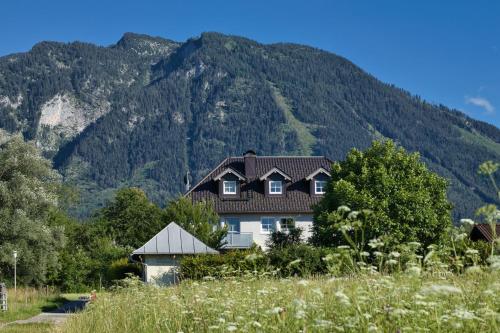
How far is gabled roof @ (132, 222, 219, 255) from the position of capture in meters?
36.6

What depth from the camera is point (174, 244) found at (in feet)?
122

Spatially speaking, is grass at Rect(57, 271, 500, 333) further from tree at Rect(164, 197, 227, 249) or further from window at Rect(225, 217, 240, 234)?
window at Rect(225, 217, 240, 234)

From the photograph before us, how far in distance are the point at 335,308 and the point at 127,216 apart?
65.9m

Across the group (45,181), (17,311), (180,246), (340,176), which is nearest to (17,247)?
(45,181)

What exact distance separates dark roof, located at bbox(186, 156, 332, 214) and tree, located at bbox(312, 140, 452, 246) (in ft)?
55.1

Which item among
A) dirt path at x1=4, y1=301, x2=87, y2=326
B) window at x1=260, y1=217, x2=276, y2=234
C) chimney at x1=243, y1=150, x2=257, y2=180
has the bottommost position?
dirt path at x1=4, y1=301, x2=87, y2=326

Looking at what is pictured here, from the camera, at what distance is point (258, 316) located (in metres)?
8.12

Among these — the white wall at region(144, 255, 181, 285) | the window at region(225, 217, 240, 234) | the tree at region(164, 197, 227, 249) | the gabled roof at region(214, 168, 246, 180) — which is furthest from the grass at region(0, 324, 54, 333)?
the gabled roof at region(214, 168, 246, 180)

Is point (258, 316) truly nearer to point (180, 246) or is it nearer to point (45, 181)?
point (180, 246)

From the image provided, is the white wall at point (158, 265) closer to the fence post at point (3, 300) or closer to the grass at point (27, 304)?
the grass at point (27, 304)

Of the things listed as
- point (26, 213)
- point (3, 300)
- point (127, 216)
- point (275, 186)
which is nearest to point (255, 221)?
point (275, 186)

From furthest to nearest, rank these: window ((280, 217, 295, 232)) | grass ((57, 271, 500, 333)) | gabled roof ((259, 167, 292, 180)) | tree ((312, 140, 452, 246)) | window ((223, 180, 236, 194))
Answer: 1. window ((223, 180, 236, 194))
2. gabled roof ((259, 167, 292, 180))
3. tree ((312, 140, 452, 246))
4. window ((280, 217, 295, 232))
5. grass ((57, 271, 500, 333))

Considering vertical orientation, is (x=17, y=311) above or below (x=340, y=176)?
below

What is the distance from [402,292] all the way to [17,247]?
3657cm
